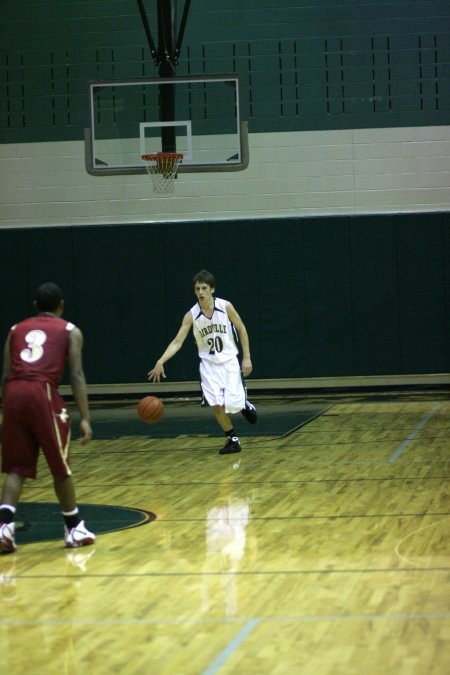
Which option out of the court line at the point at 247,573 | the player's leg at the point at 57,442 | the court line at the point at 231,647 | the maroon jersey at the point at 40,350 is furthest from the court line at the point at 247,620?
the maroon jersey at the point at 40,350

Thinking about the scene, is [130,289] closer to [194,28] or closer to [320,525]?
[194,28]

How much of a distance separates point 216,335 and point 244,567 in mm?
4890

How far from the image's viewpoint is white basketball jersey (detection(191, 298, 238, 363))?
1102 cm

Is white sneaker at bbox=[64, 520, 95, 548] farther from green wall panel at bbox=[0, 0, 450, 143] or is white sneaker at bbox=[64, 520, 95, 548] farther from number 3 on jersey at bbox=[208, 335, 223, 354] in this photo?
green wall panel at bbox=[0, 0, 450, 143]

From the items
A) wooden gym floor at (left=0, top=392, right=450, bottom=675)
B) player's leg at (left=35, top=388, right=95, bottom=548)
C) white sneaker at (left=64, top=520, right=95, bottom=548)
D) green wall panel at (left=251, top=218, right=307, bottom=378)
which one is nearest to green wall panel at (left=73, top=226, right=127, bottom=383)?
green wall panel at (left=251, top=218, right=307, bottom=378)

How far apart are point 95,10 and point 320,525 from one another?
11759mm

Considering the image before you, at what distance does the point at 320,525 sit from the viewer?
24.4ft

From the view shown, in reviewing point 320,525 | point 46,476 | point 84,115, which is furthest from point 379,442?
point 84,115

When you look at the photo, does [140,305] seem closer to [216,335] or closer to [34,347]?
[216,335]

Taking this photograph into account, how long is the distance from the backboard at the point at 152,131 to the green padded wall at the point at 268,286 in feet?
10.4

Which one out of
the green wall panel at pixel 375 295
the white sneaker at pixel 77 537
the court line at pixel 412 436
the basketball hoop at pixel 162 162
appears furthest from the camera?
the green wall panel at pixel 375 295

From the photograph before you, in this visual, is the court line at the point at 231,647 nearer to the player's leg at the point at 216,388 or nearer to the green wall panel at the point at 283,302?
the player's leg at the point at 216,388

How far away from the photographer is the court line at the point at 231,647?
4.46m

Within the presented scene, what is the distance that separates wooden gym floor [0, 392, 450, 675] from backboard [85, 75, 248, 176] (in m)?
3.70
